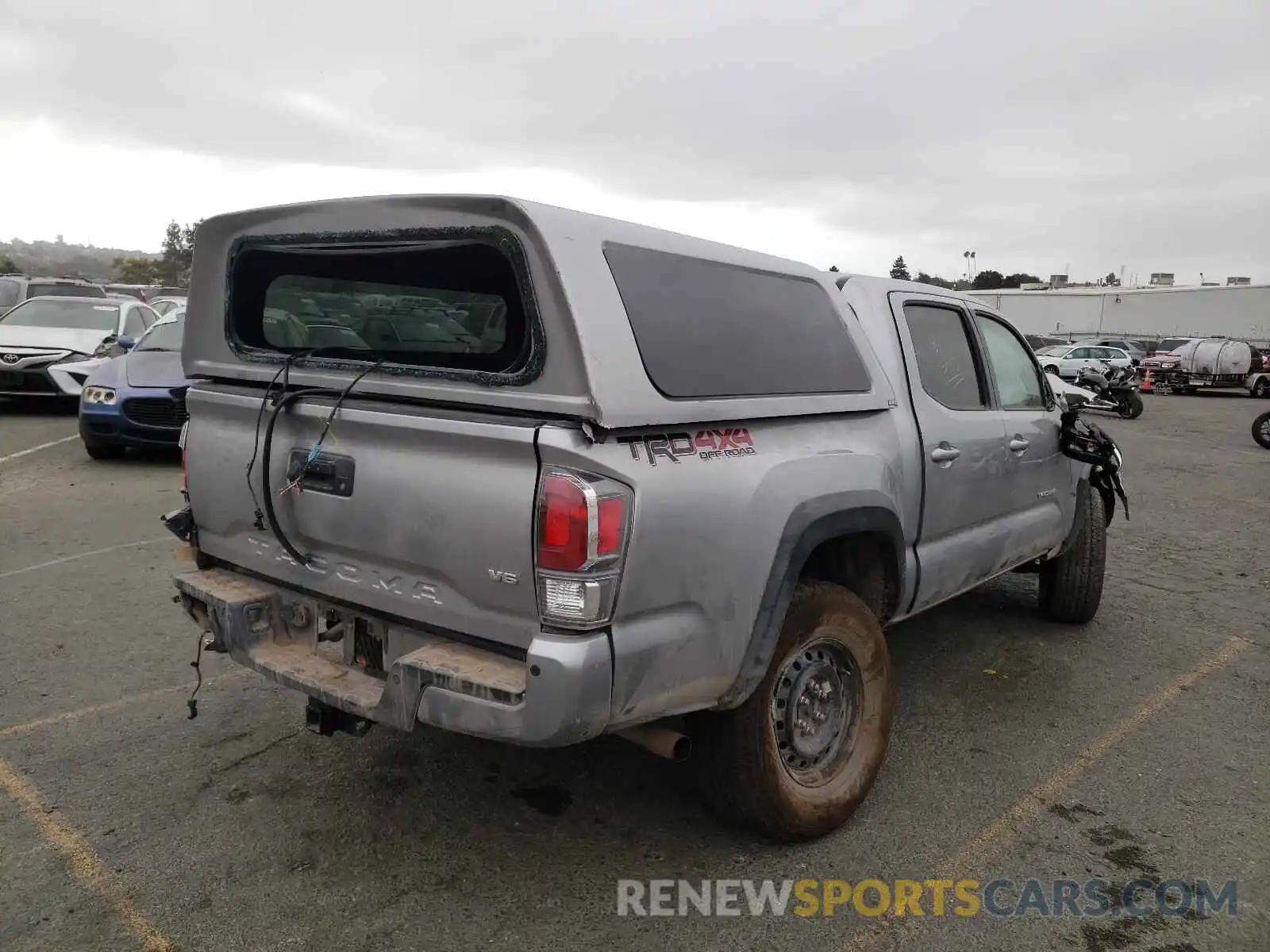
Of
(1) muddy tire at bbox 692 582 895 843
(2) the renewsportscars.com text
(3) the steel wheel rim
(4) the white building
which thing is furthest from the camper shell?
(4) the white building

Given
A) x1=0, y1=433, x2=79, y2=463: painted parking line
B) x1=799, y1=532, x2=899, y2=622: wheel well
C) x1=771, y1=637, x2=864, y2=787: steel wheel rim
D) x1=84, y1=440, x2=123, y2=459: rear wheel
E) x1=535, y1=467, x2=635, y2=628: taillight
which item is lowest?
x1=0, y1=433, x2=79, y2=463: painted parking line

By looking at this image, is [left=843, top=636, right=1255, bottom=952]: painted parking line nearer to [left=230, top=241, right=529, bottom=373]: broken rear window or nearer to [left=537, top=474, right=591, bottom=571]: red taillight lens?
[left=537, top=474, right=591, bottom=571]: red taillight lens

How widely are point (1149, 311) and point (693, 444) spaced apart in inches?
2099

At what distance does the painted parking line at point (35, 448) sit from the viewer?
985 centimetres

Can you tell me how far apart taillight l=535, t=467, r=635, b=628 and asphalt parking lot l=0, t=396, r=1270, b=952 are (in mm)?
1012

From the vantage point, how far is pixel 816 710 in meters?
3.22

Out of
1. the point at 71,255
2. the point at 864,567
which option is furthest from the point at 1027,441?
the point at 71,255

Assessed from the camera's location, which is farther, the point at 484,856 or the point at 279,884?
the point at 484,856

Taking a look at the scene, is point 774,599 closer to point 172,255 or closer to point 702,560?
point 702,560

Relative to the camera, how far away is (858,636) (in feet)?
10.7

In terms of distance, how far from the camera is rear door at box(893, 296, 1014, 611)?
3871 mm

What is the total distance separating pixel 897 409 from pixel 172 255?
92454 mm

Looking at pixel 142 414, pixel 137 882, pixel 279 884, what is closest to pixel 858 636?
pixel 279 884

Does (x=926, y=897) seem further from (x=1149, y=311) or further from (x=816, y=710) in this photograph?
(x=1149, y=311)
